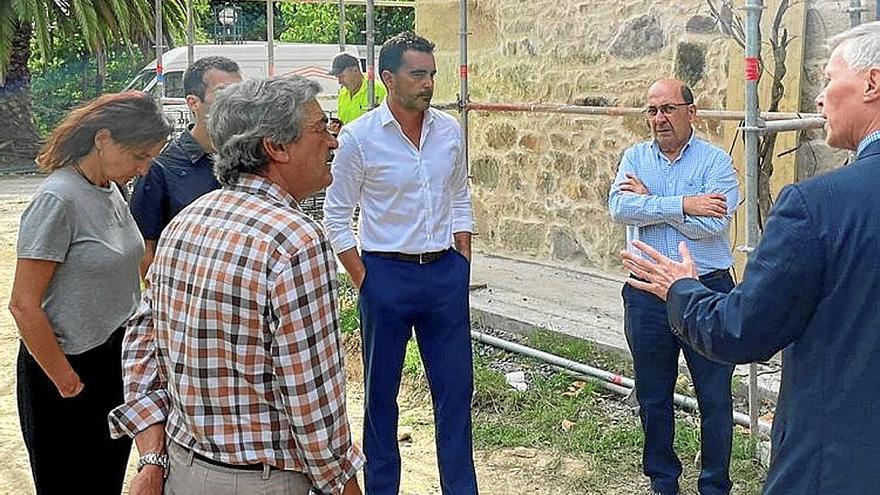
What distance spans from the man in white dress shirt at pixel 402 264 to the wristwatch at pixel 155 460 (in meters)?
1.82

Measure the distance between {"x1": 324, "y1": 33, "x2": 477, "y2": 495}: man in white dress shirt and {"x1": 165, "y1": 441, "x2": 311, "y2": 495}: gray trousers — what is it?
1.88 metres

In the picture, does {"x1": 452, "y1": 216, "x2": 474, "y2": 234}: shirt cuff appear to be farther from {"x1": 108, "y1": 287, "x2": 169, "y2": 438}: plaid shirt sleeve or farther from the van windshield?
the van windshield

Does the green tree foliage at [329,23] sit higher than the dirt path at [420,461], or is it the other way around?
the green tree foliage at [329,23]

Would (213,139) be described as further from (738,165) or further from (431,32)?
(431,32)

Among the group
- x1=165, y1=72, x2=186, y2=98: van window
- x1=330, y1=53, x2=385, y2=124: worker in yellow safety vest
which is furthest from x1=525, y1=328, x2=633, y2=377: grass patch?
x1=165, y1=72, x2=186, y2=98: van window

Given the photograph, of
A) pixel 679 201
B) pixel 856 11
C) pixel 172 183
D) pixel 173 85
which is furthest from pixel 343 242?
pixel 173 85

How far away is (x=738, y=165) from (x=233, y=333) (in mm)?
4872

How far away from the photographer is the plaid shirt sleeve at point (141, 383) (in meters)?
2.57

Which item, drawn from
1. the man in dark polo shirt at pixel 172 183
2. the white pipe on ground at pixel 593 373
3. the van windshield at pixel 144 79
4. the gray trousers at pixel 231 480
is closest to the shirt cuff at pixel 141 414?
the gray trousers at pixel 231 480

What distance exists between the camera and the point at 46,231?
3188 millimetres

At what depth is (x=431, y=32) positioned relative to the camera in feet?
32.3

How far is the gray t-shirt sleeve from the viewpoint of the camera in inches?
125

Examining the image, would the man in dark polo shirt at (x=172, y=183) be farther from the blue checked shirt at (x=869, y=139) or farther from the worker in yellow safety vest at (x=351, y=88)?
the worker in yellow safety vest at (x=351, y=88)

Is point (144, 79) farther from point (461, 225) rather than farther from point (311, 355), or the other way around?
point (311, 355)
